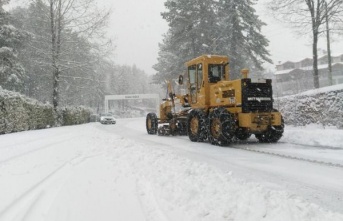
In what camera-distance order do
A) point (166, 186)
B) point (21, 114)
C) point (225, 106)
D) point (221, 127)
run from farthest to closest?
point (21, 114) < point (225, 106) < point (221, 127) < point (166, 186)

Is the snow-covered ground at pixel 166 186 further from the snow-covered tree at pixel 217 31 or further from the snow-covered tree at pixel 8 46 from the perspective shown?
the snow-covered tree at pixel 8 46

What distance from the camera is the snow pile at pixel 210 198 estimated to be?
4.37m

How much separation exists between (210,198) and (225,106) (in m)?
8.50

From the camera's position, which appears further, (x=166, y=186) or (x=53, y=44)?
(x=53, y=44)

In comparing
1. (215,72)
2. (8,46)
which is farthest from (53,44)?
(215,72)

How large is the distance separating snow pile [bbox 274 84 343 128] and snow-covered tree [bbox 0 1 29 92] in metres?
26.8

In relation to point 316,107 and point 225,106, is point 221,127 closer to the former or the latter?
point 225,106

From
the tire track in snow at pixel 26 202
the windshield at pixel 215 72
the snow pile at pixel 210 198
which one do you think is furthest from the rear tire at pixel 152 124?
the tire track in snow at pixel 26 202

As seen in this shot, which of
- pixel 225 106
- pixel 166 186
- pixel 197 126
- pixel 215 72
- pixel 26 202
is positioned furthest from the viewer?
pixel 215 72

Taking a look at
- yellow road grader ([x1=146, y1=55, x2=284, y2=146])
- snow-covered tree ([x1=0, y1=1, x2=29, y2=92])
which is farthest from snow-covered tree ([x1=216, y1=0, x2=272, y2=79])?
snow-covered tree ([x1=0, y1=1, x2=29, y2=92])

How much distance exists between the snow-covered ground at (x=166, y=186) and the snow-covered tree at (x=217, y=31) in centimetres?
2335

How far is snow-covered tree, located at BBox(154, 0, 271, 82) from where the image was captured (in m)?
31.8

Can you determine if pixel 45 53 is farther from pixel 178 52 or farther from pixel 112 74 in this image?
pixel 112 74

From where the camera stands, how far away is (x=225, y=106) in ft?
44.0
